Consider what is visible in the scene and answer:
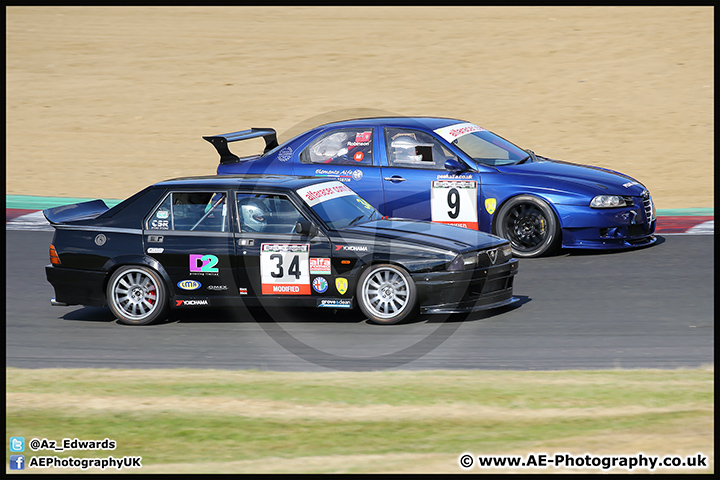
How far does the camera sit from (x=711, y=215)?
14.2 meters

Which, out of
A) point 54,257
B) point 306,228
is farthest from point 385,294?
point 54,257

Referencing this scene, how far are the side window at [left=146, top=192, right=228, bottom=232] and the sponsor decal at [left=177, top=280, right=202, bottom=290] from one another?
0.48 metres

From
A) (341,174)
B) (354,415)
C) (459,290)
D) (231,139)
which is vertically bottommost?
(354,415)

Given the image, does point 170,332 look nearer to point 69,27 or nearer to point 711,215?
point 711,215

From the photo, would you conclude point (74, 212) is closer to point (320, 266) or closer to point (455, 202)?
point (320, 266)

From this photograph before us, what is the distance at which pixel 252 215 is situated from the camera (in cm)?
921

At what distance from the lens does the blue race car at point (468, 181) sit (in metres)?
11.3

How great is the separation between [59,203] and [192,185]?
7254mm

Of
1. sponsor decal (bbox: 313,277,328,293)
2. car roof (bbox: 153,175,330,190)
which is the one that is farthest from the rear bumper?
sponsor decal (bbox: 313,277,328,293)

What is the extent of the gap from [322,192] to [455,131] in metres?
3.13

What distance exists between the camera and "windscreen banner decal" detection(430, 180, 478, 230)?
11.5 m

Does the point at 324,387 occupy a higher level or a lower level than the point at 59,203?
lower

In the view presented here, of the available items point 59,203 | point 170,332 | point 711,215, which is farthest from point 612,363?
point 59,203

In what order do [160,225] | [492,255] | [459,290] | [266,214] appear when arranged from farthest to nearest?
[160,225] < [266,214] < [492,255] < [459,290]
